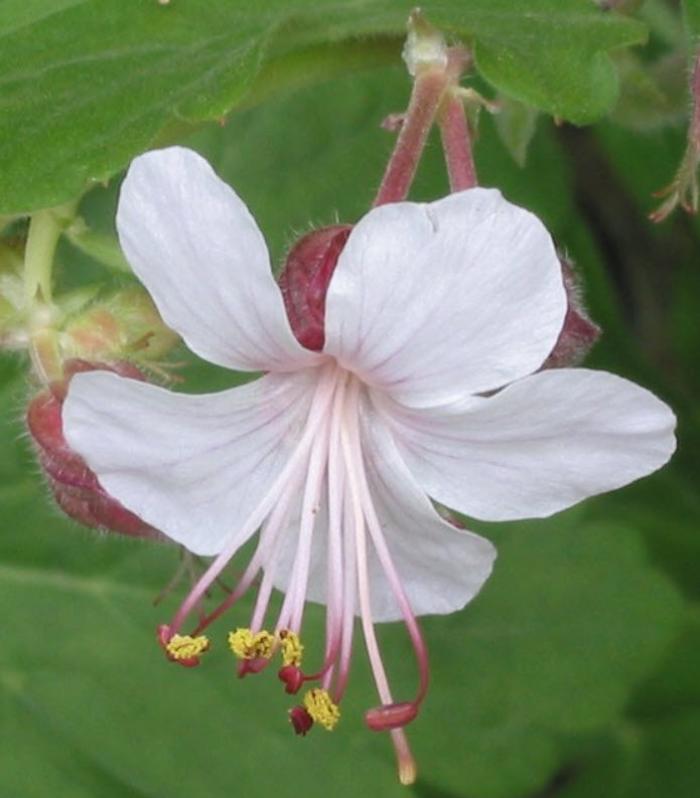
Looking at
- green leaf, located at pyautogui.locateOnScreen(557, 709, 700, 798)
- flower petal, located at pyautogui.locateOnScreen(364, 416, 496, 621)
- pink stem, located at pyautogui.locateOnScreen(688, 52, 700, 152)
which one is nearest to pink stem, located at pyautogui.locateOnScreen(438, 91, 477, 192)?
pink stem, located at pyautogui.locateOnScreen(688, 52, 700, 152)

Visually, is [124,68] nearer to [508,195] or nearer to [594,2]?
[594,2]

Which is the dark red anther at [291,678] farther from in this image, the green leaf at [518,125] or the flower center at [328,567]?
the green leaf at [518,125]

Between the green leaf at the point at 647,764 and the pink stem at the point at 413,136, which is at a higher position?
the pink stem at the point at 413,136

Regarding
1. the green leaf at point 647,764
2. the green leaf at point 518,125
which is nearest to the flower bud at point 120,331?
the green leaf at point 518,125

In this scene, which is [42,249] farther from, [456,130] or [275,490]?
[456,130]

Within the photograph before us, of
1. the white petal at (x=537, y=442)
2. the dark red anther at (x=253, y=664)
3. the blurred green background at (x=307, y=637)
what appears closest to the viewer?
the white petal at (x=537, y=442)

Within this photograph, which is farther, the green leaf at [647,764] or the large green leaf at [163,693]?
the green leaf at [647,764]

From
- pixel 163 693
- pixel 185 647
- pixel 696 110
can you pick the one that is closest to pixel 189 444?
pixel 185 647
